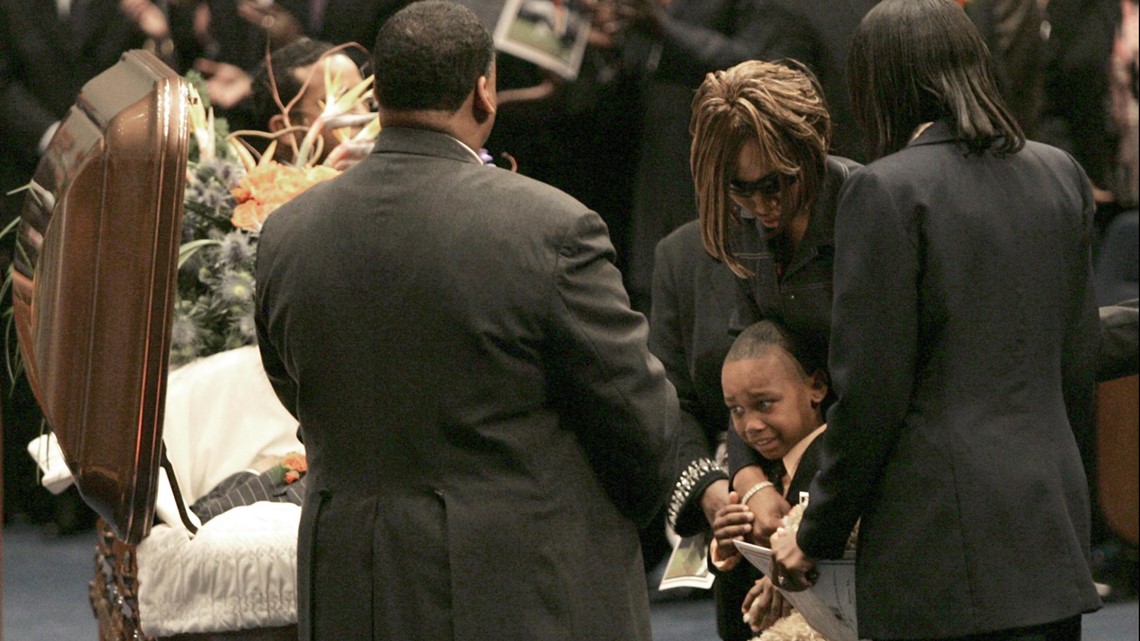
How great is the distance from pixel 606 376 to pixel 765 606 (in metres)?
0.78

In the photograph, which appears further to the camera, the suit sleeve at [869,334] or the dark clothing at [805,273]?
the dark clothing at [805,273]

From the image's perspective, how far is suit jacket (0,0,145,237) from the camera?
6.08 metres

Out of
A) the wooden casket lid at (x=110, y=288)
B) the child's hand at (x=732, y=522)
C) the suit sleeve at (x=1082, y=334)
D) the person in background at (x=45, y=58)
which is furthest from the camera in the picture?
the person in background at (x=45, y=58)

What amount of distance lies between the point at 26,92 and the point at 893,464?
4471 millimetres

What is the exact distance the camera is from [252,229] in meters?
3.35

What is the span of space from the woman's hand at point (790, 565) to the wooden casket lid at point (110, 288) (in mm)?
982

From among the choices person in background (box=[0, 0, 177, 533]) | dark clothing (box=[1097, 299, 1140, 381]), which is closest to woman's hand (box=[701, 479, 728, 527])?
dark clothing (box=[1097, 299, 1140, 381])

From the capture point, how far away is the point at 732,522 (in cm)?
291

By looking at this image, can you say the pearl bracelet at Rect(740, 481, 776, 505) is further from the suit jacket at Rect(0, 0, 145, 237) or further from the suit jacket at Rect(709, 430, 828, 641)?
the suit jacket at Rect(0, 0, 145, 237)

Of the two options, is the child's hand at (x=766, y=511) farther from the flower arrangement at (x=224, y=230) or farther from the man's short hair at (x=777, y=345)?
the flower arrangement at (x=224, y=230)

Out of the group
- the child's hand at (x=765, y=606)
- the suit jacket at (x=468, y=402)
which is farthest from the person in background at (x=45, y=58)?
the suit jacket at (x=468, y=402)

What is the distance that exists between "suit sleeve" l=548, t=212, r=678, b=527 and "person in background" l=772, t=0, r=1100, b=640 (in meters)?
0.27

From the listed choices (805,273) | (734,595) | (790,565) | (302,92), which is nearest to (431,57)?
(805,273)

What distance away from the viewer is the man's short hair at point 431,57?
2.37 metres
